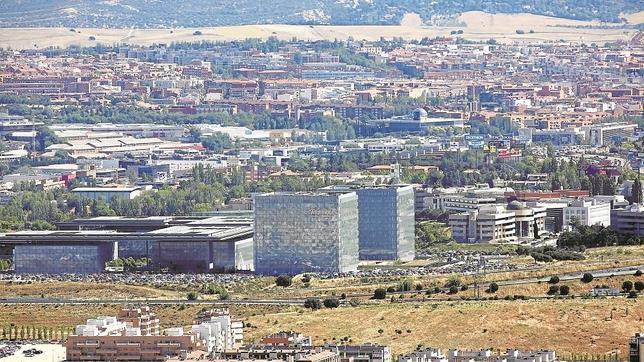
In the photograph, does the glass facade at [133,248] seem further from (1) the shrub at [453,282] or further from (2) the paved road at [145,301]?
(1) the shrub at [453,282]

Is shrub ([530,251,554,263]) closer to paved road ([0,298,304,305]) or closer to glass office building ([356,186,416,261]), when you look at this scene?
glass office building ([356,186,416,261])

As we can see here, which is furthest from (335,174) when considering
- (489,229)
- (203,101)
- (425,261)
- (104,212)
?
(203,101)

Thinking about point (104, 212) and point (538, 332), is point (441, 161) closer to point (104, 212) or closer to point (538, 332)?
point (104, 212)

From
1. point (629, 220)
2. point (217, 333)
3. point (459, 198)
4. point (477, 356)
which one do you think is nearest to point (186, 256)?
point (629, 220)

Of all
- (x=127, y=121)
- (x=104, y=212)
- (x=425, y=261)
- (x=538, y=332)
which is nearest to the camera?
(x=538, y=332)

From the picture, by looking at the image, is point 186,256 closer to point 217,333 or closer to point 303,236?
point 303,236

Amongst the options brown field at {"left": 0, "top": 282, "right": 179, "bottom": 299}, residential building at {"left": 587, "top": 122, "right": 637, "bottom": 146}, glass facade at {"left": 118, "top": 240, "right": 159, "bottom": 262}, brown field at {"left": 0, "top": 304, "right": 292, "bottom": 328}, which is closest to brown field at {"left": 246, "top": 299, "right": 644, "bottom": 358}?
brown field at {"left": 0, "top": 304, "right": 292, "bottom": 328}
